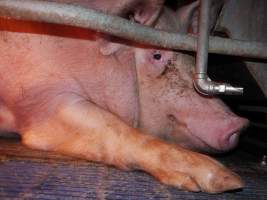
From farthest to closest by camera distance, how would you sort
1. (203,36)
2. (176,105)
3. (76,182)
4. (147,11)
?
(176,105) < (147,11) < (203,36) < (76,182)

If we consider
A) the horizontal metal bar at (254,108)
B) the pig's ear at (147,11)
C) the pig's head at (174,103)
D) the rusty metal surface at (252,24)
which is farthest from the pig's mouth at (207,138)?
the horizontal metal bar at (254,108)

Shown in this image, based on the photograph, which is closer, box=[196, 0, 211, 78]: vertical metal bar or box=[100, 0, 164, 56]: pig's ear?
box=[196, 0, 211, 78]: vertical metal bar

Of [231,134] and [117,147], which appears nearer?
[117,147]

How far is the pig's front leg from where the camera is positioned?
4.55ft

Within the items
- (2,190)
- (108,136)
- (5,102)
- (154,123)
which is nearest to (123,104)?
(154,123)

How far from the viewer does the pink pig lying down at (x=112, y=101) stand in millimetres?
1544

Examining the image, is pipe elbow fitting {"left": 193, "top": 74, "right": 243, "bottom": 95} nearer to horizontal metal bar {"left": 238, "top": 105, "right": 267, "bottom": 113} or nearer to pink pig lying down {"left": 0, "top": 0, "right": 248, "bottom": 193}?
pink pig lying down {"left": 0, "top": 0, "right": 248, "bottom": 193}

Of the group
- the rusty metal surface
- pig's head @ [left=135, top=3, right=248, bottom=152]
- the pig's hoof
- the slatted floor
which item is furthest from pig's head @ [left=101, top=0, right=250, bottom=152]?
the pig's hoof

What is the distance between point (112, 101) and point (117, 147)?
49cm

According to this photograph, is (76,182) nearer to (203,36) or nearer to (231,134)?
(203,36)

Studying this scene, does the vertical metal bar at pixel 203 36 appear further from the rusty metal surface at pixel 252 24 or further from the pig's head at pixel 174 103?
the rusty metal surface at pixel 252 24

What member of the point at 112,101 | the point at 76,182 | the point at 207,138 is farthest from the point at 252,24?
the point at 76,182

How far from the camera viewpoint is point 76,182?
1.33 metres

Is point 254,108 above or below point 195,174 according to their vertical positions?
below
